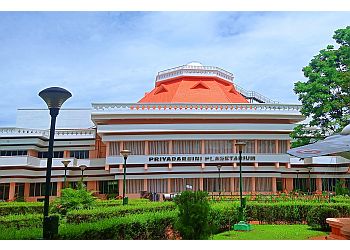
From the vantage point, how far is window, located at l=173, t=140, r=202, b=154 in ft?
73.5

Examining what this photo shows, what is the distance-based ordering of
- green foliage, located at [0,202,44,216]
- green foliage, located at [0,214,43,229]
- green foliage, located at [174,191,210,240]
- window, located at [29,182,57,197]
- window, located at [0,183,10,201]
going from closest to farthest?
green foliage, located at [174,191,210,240], green foliage, located at [0,214,43,229], green foliage, located at [0,202,44,216], window, located at [0,183,10,201], window, located at [29,182,57,197]

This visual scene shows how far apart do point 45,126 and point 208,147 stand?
61.2ft

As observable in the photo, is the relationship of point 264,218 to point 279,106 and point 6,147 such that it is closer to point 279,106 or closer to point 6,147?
point 279,106

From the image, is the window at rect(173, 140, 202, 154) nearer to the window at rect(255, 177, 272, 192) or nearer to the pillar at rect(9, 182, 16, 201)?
the window at rect(255, 177, 272, 192)

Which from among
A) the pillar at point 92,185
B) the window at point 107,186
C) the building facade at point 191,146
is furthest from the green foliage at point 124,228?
the pillar at point 92,185

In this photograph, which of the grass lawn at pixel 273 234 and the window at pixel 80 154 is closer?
the grass lawn at pixel 273 234

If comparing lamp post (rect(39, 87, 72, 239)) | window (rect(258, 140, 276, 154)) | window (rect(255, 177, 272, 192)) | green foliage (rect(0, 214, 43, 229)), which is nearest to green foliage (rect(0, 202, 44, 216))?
green foliage (rect(0, 214, 43, 229))

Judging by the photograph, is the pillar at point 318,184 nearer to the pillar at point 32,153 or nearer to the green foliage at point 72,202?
the green foliage at point 72,202

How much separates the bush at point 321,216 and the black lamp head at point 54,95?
7863mm

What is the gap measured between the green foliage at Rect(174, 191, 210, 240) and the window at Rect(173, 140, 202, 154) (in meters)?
13.9

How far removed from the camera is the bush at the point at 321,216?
35.6 feet

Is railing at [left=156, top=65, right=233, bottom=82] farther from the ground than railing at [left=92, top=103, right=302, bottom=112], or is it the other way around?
railing at [left=156, top=65, right=233, bottom=82]

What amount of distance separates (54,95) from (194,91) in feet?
59.8

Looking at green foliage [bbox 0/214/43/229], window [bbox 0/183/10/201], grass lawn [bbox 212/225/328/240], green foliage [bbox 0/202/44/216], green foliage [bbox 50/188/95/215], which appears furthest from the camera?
window [bbox 0/183/10/201]
